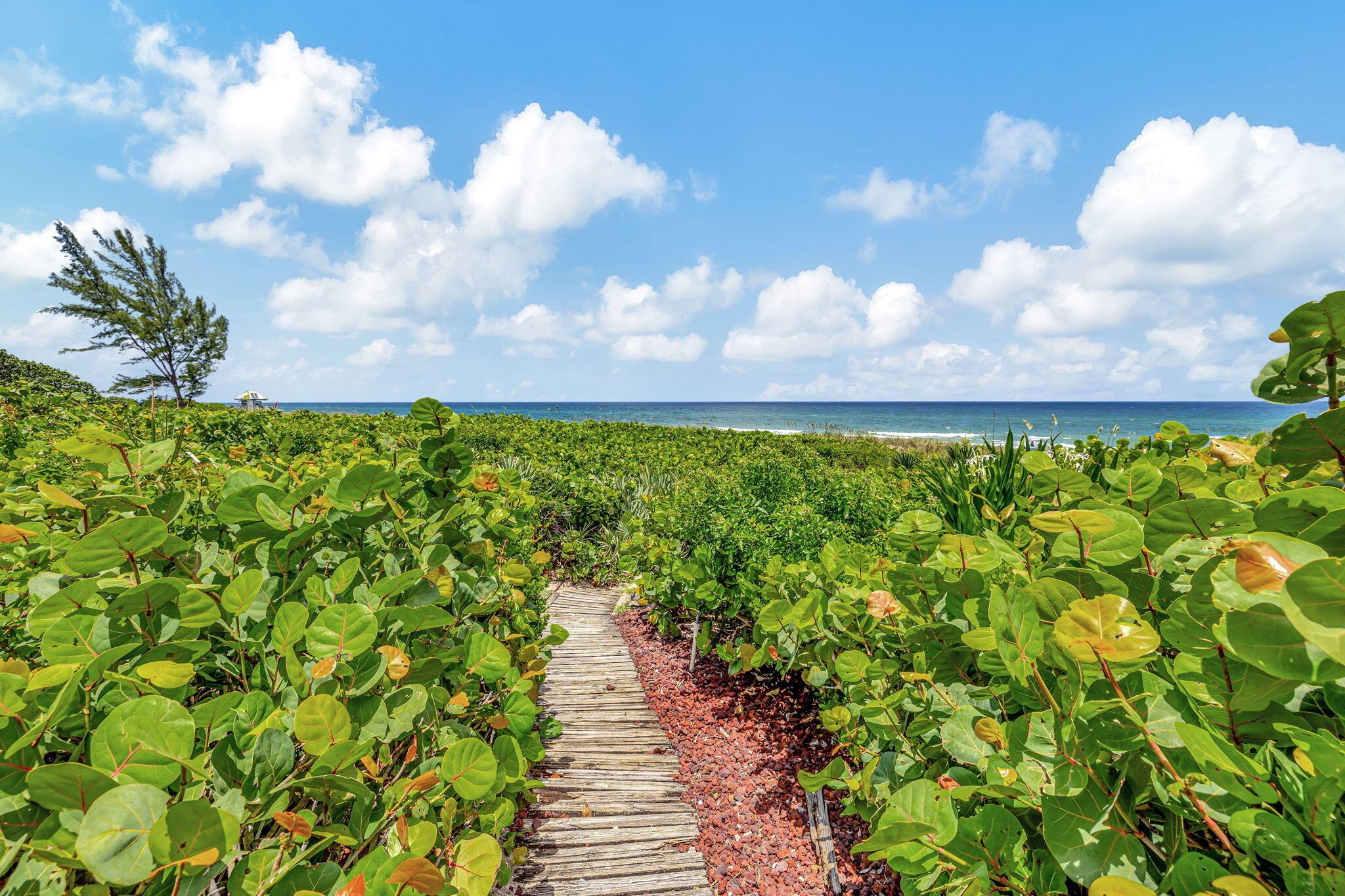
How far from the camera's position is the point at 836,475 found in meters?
6.30

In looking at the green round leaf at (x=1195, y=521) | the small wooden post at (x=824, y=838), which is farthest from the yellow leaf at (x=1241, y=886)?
the small wooden post at (x=824, y=838)

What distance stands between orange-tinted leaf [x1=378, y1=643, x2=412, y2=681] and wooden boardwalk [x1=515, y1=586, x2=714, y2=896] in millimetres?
1845

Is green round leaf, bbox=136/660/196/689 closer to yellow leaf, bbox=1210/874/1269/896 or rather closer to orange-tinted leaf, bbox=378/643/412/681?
orange-tinted leaf, bbox=378/643/412/681

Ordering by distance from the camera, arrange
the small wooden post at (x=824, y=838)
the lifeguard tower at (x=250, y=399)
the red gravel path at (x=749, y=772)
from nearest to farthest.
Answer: the small wooden post at (x=824, y=838) < the red gravel path at (x=749, y=772) < the lifeguard tower at (x=250, y=399)

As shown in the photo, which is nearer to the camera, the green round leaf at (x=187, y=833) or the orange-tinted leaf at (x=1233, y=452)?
the green round leaf at (x=187, y=833)

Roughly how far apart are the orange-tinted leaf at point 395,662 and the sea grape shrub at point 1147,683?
3.08 feet

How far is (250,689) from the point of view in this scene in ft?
3.82

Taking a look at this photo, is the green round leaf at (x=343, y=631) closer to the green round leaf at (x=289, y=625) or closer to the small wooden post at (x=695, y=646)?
the green round leaf at (x=289, y=625)

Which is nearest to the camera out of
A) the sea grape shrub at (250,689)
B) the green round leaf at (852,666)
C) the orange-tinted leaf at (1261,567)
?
the orange-tinted leaf at (1261,567)

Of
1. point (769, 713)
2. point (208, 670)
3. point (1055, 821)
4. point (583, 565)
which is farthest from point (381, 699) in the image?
point (583, 565)

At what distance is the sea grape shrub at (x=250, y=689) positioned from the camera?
0.67 meters

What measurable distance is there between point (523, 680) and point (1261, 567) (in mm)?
1592

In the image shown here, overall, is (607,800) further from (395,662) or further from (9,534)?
(9,534)

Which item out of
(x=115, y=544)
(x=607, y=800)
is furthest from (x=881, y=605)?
(x=607, y=800)
